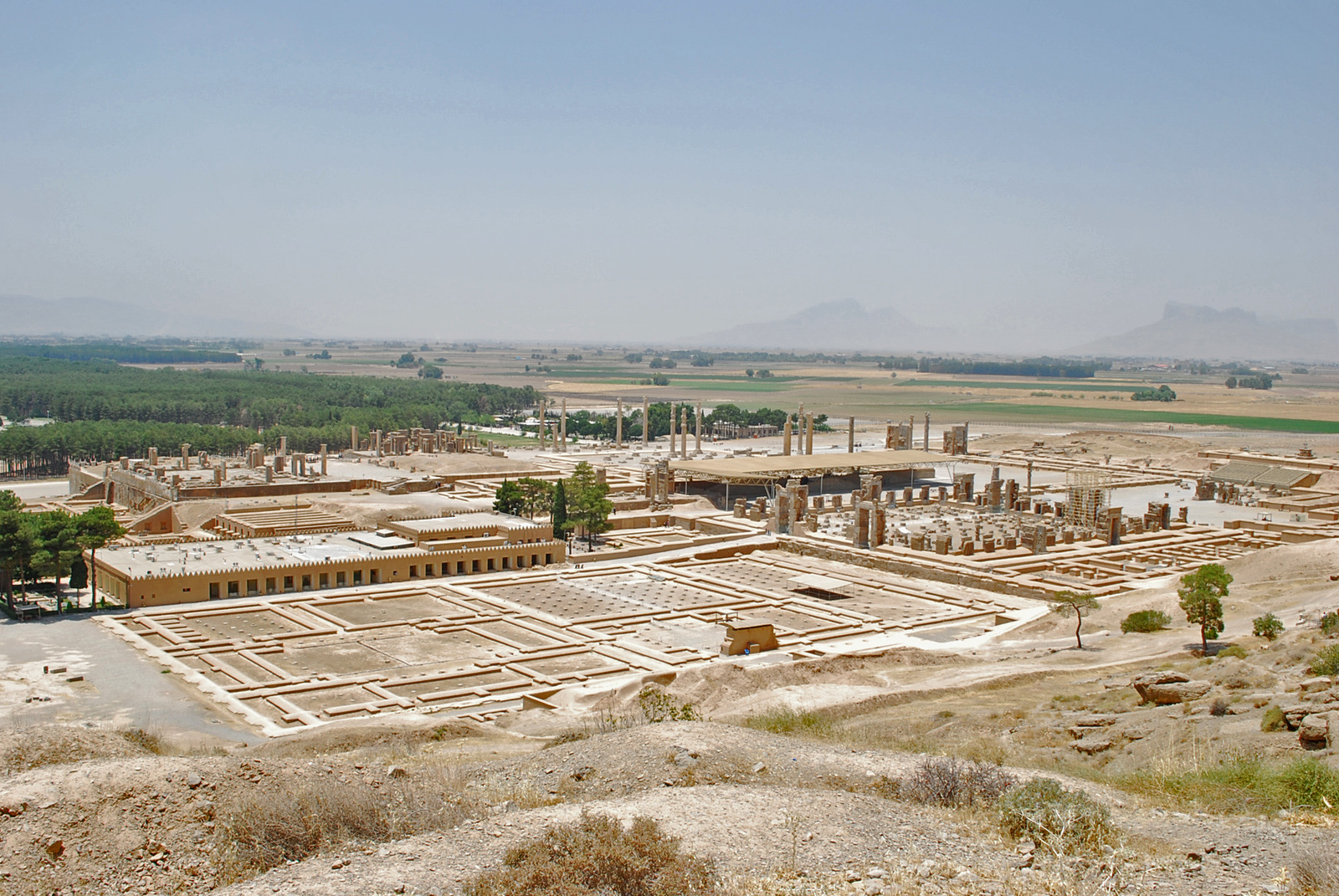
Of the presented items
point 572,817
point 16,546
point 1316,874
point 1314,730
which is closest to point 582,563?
point 16,546

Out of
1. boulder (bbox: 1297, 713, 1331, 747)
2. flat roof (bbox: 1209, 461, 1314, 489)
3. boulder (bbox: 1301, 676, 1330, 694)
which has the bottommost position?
flat roof (bbox: 1209, 461, 1314, 489)

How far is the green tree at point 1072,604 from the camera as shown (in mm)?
45991

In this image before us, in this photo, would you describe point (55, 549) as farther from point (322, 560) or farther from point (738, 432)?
point (738, 432)

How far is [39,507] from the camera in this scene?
72250 millimetres

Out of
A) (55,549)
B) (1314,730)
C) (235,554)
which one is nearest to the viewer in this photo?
(1314,730)

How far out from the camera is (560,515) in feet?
210

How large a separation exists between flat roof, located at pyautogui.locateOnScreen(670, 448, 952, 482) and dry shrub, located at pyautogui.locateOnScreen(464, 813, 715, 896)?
68.5 m

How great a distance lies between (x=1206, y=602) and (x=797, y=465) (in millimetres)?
52848

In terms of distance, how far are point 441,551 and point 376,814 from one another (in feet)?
137

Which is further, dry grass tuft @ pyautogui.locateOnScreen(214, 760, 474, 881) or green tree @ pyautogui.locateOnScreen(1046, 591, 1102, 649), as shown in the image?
green tree @ pyautogui.locateOnScreen(1046, 591, 1102, 649)

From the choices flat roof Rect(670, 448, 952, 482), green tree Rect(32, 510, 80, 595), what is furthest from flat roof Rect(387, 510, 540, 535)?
flat roof Rect(670, 448, 952, 482)

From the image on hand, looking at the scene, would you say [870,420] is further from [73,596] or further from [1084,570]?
[73,596]

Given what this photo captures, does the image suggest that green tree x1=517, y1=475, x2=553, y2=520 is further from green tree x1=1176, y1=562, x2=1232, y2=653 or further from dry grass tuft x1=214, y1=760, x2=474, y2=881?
dry grass tuft x1=214, y1=760, x2=474, y2=881

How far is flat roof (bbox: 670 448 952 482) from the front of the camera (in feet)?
274
